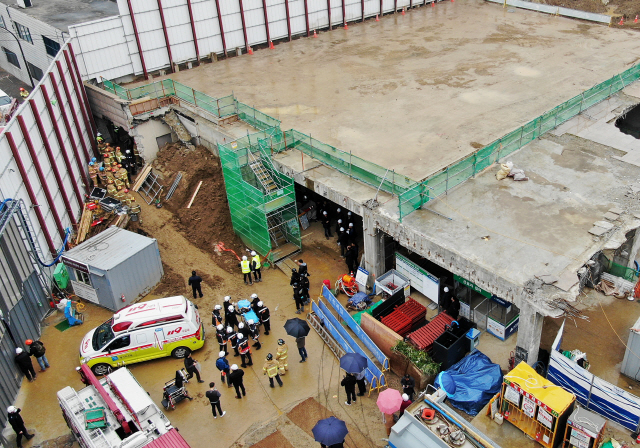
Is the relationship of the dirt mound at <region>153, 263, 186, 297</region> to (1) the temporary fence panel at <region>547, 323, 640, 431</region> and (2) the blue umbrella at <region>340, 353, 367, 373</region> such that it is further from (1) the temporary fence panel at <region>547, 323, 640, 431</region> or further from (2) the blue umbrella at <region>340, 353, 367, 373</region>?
(1) the temporary fence panel at <region>547, 323, 640, 431</region>

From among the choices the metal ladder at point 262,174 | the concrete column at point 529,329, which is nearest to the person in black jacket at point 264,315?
the metal ladder at point 262,174

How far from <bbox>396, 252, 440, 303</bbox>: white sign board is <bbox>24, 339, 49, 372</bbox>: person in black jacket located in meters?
12.3

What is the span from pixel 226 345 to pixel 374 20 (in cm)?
3089

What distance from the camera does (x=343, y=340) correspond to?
1798 cm

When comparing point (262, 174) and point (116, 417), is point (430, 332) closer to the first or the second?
point (116, 417)

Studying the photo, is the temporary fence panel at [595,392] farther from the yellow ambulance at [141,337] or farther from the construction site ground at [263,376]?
the yellow ambulance at [141,337]

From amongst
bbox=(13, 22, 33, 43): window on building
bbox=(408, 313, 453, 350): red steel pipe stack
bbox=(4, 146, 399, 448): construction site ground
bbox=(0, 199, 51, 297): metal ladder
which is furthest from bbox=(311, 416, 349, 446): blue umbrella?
bbox=(13, 22, 33, 43): window on building

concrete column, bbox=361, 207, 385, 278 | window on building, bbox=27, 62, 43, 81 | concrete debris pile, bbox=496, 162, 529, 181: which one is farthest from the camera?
window on building, bbox=27, 62, 43, 81

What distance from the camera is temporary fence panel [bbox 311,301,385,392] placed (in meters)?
16.7

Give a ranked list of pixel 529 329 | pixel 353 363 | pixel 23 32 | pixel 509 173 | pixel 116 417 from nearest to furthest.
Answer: pixel 116 417 < pixel 529 329 < pixel 353 363 < pixel 509 173 < pixel 23 32

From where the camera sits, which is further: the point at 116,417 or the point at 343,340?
the point at 343,340

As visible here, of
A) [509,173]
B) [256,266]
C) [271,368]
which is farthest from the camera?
[256,266]

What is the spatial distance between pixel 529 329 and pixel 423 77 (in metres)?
18.9

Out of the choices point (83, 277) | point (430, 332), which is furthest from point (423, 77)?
point (83, 277)
